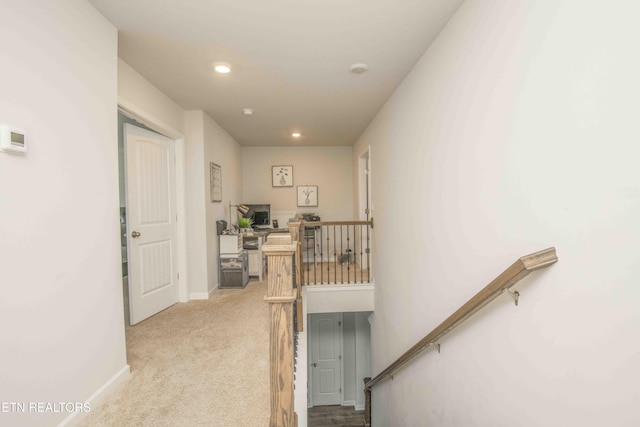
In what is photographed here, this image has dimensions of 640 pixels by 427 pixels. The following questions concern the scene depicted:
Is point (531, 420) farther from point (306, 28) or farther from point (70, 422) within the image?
point (306, 28)

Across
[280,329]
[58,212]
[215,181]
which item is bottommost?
[280,329]

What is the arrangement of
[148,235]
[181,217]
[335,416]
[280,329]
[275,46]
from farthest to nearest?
1. [335,416]
2. [181,217]
3. [148,235]
4. [275,46]
5. [280,329]

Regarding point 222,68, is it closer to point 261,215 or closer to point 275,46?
point 275,46

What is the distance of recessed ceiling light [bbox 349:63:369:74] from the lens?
8.72 ft

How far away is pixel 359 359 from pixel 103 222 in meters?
5.37

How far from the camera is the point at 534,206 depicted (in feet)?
4.30

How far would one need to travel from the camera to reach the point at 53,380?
150 centimetres

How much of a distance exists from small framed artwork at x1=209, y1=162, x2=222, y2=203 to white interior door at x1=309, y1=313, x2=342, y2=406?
311 centimetres

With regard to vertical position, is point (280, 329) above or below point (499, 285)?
below

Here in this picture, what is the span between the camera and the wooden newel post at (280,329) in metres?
1.23

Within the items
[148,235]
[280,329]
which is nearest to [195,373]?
[280,329]

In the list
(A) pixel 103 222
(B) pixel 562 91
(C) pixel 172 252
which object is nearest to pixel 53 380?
(A) pixel 103 222

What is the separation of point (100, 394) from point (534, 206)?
8.37 feet

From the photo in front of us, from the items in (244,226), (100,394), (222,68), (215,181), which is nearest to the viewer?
(100,394)
